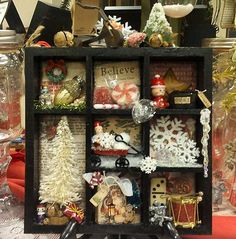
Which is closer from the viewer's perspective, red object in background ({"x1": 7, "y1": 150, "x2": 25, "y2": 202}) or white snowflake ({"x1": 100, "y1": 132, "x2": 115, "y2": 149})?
white snowflake ({"x1": 100, "y1": 132, "x2": 115, "y2": 149})

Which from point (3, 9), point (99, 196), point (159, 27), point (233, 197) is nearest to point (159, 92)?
point (159, 27)

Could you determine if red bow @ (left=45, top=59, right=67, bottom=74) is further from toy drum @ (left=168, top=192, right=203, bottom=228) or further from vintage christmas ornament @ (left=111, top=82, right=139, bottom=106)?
toy drum @ (left=168, top=192, right=203, bottom=228)

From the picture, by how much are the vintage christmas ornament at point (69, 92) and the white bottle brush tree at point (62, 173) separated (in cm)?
4

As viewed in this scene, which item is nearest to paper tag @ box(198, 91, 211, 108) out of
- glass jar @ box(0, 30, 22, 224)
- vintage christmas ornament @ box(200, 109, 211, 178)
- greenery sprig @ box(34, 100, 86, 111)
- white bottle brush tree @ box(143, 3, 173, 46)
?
vintage christmas ornament @ box(200, 109, 211, 178)

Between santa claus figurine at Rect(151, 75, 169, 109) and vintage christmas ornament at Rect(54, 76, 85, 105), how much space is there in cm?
15

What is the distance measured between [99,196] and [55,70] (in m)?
0.27

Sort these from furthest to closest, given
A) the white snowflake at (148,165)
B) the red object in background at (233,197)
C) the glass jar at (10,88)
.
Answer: the glass jar at (10,88)
the red object in background at (233,197)
the white snowflake at (148,165)

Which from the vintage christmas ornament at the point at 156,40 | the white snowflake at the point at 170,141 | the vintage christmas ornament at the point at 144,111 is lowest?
the white snowflake at the point at 170,141

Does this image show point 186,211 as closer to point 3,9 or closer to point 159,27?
point 159,27

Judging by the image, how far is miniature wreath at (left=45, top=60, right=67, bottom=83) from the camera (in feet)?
2.79

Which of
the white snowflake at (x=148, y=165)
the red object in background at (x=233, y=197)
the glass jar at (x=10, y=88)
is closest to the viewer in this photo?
the white snowflake at (x=148, y=165)

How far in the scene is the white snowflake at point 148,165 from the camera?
0.78 metres

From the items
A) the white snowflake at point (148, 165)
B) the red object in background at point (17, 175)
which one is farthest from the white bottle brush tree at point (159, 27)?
the red object in background at point (17, 175)

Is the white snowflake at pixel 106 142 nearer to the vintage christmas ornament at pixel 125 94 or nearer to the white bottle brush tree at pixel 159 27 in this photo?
the vintage christmas ornament at pixel 125 94
